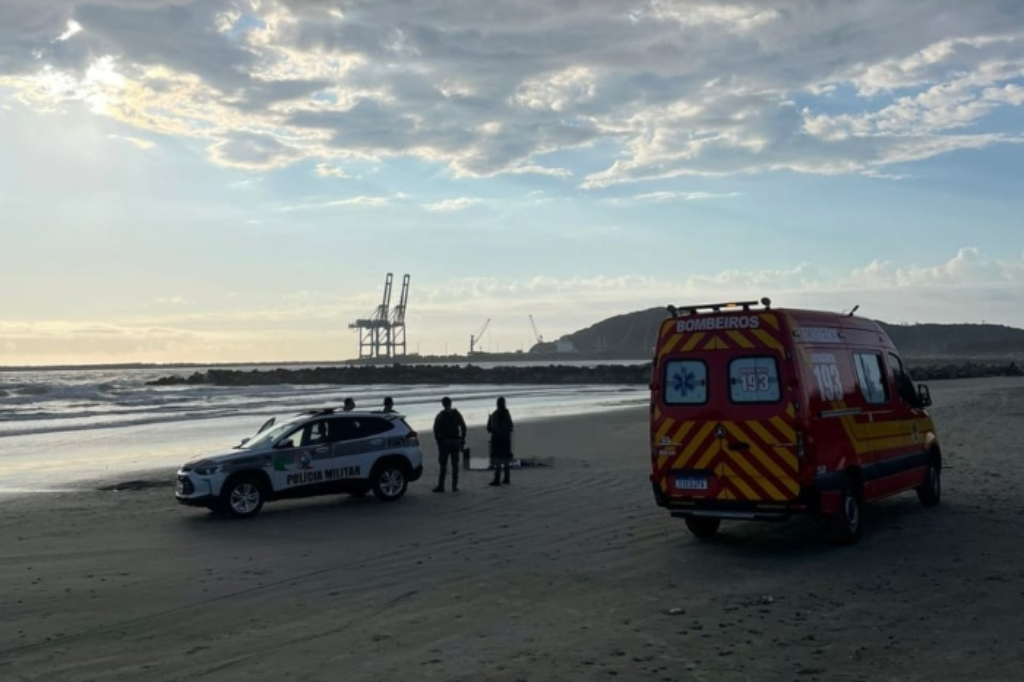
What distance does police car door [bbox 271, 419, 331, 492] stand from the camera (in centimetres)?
1574

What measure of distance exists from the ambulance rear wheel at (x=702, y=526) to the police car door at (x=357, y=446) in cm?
632

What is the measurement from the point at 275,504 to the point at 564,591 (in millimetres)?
8556

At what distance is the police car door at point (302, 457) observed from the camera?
51.6 ft

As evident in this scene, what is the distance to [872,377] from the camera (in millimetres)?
13148

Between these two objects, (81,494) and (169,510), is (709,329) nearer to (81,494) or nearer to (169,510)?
(169,510)

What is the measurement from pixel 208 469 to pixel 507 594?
287 inches

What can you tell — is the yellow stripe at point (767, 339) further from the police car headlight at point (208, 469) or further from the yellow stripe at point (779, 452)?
the police car headlight at point (208, 469)

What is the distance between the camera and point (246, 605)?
9.12 metres

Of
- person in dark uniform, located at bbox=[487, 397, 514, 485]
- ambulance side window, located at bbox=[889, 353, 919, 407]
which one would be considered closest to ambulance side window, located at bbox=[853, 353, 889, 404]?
ambulance side window, located at bbox=[889, 353, 919, 407]

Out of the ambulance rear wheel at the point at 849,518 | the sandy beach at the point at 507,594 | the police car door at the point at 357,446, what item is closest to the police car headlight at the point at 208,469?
the sandy beach at the point at 507,594

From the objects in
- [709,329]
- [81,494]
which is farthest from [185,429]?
[709,329]

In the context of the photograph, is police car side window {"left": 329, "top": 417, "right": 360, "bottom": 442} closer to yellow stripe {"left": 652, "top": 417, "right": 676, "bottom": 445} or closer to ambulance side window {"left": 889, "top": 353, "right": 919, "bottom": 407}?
yellow stripe {"left": 652, "top": 417, "right": 676, "bottom": 445}

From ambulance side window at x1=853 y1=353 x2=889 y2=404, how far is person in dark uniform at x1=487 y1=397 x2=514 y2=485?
7041mm

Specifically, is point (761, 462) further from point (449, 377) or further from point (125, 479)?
point (449, 377)
